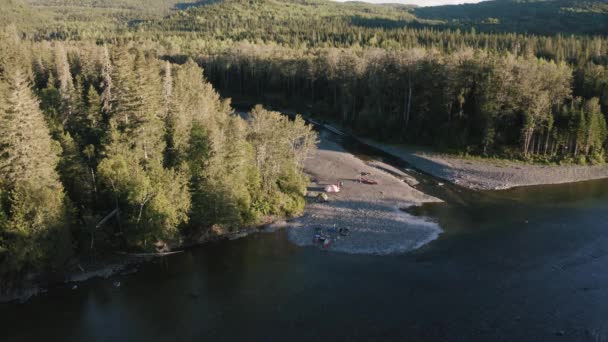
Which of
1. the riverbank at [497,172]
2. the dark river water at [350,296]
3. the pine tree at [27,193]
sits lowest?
the dark river water at [350,296]

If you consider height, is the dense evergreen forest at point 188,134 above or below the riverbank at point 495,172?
above

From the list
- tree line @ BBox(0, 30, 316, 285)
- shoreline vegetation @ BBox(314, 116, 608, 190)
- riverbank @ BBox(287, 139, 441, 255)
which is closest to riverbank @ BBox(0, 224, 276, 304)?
tree line @ BBox(0, 30, 316, 285)

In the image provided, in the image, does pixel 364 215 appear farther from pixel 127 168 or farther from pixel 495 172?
pixel 495 172

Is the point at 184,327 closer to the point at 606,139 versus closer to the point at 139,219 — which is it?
the point at 139,219

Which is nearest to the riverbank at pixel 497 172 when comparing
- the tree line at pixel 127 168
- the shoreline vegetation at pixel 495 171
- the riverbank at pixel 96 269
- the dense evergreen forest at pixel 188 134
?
the shoreline vegetation at pixel 495 171

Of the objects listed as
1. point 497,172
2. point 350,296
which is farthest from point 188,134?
Result: point 497,172

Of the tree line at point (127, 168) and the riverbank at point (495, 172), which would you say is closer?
the tree line at point (127, 168)

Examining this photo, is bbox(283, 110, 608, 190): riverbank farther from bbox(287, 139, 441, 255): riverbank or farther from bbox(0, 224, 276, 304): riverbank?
bbox(0, 224, 276, 304): riverbank

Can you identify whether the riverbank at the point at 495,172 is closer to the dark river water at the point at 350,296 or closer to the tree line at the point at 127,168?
the dark river water at the point at 350,296
